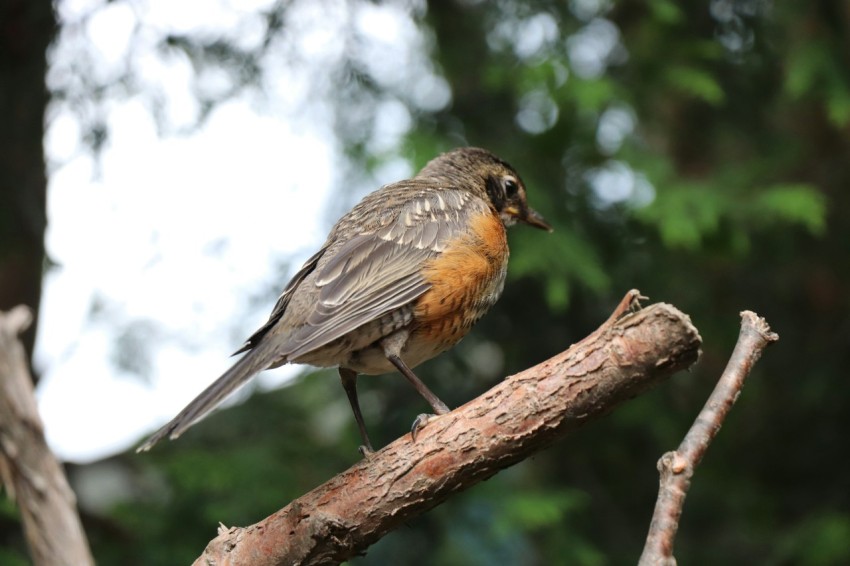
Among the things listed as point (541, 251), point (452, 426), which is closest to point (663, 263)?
point (541, 251)

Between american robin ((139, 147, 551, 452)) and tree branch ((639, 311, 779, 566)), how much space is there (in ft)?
2.76

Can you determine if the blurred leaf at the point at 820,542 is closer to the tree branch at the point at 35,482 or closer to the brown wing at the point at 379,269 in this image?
the brown wing at the point at 379,269

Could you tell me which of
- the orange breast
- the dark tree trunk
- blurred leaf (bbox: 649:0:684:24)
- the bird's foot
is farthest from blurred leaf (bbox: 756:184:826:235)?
the dark tree trunk

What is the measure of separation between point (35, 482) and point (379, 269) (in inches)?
66.0

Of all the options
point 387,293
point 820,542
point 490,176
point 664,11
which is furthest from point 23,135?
point 820,542

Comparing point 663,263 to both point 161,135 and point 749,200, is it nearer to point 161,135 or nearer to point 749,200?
point 749,200

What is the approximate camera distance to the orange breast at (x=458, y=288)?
355 centimetres

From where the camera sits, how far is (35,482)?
4.02m

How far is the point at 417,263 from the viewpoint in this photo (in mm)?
3611

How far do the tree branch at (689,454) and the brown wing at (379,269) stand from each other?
3.88ft

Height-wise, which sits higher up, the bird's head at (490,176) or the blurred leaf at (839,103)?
the bird's head at (490,176)

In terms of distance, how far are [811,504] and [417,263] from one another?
3.97 meters

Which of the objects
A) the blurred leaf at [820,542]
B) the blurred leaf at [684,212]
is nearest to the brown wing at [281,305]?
the blurred leaf at [684,212]

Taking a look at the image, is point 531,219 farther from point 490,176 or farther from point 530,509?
point 530,509
